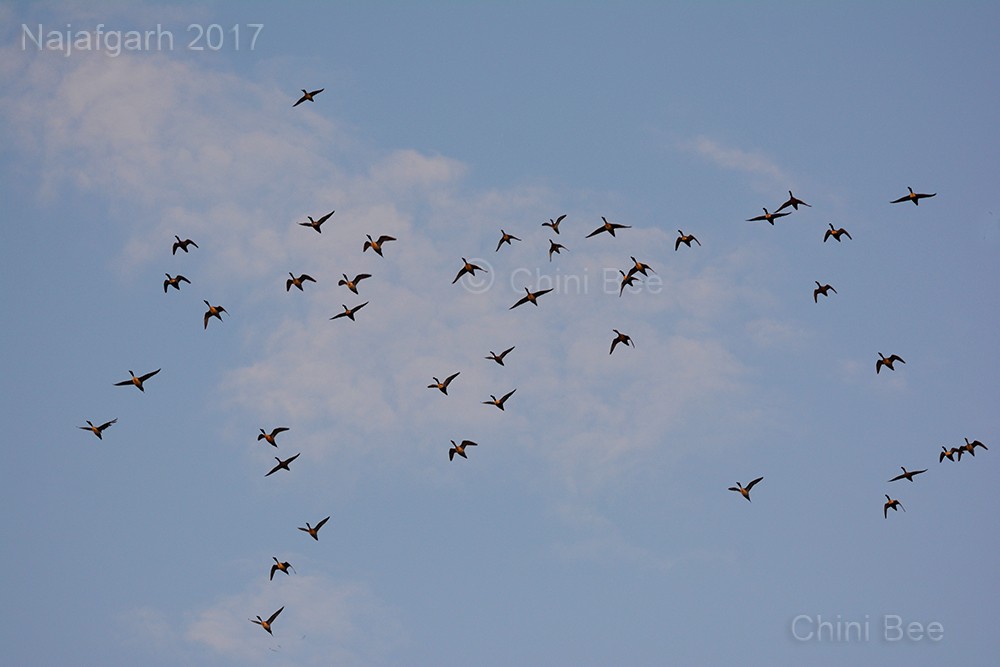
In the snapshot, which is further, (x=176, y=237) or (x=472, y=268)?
(x=472, y=268)

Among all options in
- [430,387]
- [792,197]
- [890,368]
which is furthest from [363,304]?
[890,368]

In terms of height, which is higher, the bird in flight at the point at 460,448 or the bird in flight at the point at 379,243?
the bird in flight at the point at 379,243

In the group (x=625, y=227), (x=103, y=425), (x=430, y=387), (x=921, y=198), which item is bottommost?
(x=103, y=425)

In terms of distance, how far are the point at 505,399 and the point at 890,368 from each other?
30.4 m

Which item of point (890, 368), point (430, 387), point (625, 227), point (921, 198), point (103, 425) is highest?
point (921, 198)

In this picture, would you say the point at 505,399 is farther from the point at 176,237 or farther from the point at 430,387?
the point at 176,237

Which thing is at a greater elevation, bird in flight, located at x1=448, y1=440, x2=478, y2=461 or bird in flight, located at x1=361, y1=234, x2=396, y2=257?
bird in flight, located at x1=361, y1=234, x2=396, y2=257

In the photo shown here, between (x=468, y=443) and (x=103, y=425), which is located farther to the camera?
(x=468, y=443)

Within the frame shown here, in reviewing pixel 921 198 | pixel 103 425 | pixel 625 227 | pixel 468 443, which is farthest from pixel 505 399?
pixel 921 198

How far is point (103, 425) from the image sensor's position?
8281 cm

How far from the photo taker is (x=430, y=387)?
89250 mm

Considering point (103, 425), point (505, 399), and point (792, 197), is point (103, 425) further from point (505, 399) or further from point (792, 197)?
point (792, 197)

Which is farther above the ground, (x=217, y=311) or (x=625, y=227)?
(x=625, y=227)

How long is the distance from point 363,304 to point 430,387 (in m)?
8.31
